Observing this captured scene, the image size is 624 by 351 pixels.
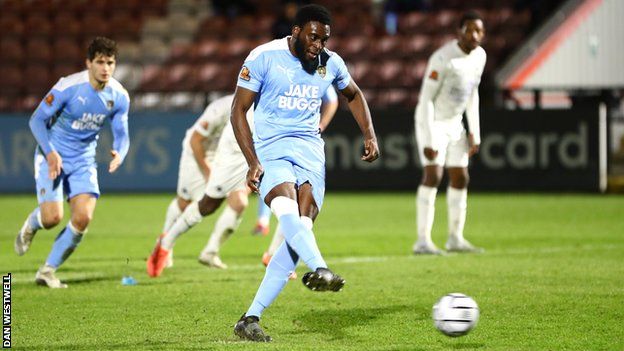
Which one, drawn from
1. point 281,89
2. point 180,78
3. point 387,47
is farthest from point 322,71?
point 180,78

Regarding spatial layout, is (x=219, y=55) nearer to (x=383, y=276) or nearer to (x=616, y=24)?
(x=616, y=24)

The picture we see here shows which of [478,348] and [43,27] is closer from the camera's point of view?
[478,348]

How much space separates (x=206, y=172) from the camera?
419 inches

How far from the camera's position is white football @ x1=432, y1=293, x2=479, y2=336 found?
614 centimetres

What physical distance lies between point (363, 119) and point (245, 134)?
872mm

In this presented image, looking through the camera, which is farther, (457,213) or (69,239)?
(457,213)

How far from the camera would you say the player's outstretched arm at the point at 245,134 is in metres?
6.36

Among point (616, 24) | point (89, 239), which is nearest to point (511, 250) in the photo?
point (89, 239)

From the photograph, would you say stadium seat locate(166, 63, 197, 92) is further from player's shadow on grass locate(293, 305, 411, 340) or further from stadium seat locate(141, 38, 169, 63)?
player's shadow on grass locate(293, 305, 411, 340)

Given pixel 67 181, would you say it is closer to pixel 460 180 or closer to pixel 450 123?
pixel 450 123

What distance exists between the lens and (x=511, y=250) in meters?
11.6

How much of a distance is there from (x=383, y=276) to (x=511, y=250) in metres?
2.47

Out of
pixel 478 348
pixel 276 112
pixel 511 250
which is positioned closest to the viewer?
pixel 478 348

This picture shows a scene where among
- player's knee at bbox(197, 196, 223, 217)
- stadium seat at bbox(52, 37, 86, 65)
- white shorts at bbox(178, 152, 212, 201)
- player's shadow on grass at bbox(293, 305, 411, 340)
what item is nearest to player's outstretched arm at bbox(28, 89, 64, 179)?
player's knee at bbox(197, 196, 223, 217)
